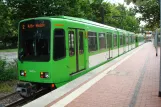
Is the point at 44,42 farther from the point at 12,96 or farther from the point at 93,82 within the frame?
the point at 12,96

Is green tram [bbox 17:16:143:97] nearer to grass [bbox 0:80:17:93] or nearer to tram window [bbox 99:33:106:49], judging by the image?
grass [bbox 0:80:17:93]

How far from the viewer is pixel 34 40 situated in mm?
10633

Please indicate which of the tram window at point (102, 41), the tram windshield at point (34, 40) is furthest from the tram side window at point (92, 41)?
the tram windshield at point (34, 40)

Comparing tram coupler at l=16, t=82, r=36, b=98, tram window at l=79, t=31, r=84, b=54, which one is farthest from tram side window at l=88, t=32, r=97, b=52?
tram coupler at l=16, t=82, r=36, b=98

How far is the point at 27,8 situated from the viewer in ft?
52.1

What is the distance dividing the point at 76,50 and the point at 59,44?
1.52 m

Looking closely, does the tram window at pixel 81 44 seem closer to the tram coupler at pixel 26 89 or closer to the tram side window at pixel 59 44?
the tram side window at pixel 59 44

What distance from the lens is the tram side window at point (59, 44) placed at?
10.4 metres

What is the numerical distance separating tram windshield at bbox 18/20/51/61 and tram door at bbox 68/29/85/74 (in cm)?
119

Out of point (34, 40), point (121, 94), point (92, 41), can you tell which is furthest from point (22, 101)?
point (92, 41)

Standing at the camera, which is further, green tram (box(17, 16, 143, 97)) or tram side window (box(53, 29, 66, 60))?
tram side window (box(53, 29, 66, 60))

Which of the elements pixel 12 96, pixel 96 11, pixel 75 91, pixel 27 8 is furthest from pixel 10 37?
pixel 75 91

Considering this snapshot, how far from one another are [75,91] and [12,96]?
430cm

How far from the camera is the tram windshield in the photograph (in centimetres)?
1037
